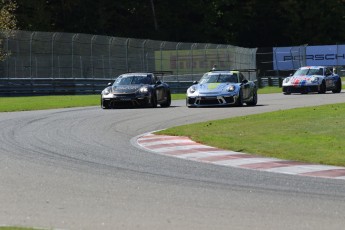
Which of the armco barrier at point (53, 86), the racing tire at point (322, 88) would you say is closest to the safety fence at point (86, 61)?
the armco barrier at point (53, 86)

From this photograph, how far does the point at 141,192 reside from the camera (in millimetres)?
11250

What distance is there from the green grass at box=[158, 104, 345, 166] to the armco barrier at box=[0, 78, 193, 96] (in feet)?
71.1

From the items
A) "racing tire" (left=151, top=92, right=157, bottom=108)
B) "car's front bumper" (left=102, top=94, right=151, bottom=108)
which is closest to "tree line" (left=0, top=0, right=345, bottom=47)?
"racing tire" (left=151, top=92, right=157, bottom=108)

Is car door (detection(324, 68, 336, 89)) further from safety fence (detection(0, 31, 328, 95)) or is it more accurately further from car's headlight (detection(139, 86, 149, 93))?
car's headlight (detection(139, 86, 149, 93))

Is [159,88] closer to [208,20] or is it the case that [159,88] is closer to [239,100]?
[239,100]

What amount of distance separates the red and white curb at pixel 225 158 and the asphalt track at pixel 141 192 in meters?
0.37

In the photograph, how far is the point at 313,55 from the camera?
76375mm

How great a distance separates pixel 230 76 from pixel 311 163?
1795 cm

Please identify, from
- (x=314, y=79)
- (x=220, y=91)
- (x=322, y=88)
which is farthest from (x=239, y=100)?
(x=322, y=88)

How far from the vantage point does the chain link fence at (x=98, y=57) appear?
47.6 metres

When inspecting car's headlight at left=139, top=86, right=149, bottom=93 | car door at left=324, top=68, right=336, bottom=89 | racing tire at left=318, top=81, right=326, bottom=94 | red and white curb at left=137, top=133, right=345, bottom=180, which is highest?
car's headlight at left=139, top=86, right=149, bottom=93

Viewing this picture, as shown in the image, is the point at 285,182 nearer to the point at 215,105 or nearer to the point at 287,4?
the point at 215,105

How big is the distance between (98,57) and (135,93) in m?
19.7

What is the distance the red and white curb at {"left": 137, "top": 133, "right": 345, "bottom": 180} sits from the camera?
44.0ft
